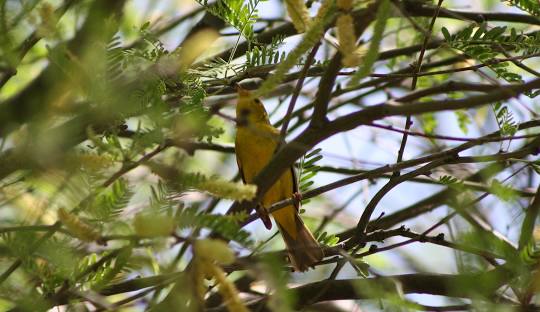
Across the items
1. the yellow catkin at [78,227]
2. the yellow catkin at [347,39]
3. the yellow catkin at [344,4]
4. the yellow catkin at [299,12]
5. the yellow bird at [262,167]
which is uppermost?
the yellow bird at [262,167]

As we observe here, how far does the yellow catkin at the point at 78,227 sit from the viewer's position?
2.02m

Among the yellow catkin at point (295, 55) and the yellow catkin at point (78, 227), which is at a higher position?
the yellow catkin at point (295, 55)

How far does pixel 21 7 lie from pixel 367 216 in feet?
6.15

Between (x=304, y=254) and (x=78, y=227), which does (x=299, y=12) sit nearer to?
(x=78, y=227)

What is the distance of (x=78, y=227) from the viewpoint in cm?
203

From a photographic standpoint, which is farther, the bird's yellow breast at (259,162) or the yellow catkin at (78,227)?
the bird's yellow breast at (259,162)

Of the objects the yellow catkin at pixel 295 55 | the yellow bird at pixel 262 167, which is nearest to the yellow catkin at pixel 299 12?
the yellow catkin at pixel 295 55

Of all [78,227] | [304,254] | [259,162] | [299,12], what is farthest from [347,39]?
[259,162]

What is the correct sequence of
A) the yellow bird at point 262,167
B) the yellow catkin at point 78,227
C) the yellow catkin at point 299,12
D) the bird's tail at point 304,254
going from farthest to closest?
the yellow bird at point 262,167, the bird's tail at point 304,254, the yellow catkin at point 299,12, the yellow catkin at point 78,227

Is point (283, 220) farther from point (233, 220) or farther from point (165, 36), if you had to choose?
point (233, 220)

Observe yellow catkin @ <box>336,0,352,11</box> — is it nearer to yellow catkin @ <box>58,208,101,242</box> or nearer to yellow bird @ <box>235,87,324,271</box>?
yellow catkin @ <box>58,208,101,242</box>

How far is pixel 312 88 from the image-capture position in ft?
21.9

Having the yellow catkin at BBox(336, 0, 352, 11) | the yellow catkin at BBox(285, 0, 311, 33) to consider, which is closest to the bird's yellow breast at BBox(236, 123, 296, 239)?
the yellow catkin at BBox(285, 0, 311, 33)

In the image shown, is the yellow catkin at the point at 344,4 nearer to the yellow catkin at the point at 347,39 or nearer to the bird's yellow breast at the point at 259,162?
the yellow catkin at the point at 347,39
